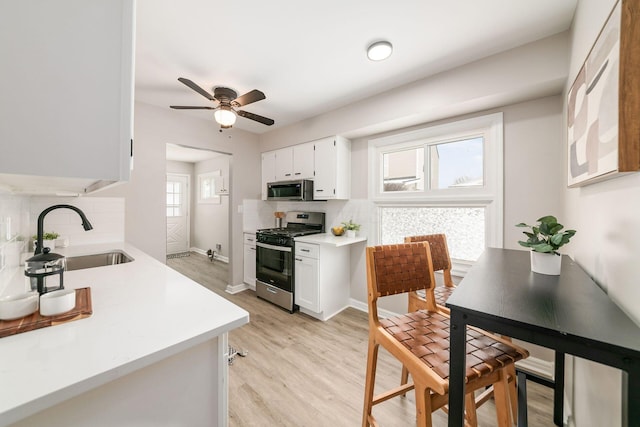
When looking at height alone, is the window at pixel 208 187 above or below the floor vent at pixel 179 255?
above

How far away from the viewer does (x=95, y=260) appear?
2.15 meters

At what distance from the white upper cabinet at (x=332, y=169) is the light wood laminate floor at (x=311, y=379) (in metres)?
1.55

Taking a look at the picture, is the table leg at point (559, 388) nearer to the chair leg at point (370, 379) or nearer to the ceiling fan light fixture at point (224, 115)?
the chair leg at point (370, 379)

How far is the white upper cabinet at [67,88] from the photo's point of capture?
545 mm

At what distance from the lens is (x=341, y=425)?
1.48 metres

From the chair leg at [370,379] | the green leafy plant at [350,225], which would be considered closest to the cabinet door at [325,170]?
the green leafy plant at [350,225]

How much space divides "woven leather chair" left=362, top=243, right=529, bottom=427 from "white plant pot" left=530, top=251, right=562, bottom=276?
0.38 meters

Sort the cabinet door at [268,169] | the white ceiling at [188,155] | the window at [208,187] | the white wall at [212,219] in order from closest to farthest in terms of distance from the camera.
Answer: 1. the cabinet door at [268,169]
2. the white ceiling at [188,155]
3. the white wall at [212,219]
4. the window at [208,187]

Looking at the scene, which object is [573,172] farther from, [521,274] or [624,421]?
[624,421]

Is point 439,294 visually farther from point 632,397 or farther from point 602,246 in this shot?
point 632,397

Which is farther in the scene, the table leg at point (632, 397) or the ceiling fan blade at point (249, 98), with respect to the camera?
the ceiling fan blade at point (249, 98)

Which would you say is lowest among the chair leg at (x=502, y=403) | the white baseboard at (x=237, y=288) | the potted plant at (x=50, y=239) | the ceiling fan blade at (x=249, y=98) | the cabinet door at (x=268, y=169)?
the white baseboard at (x=237, y=288)

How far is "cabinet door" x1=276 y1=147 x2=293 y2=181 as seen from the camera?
3572 mm

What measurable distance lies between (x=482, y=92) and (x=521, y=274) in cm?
157
